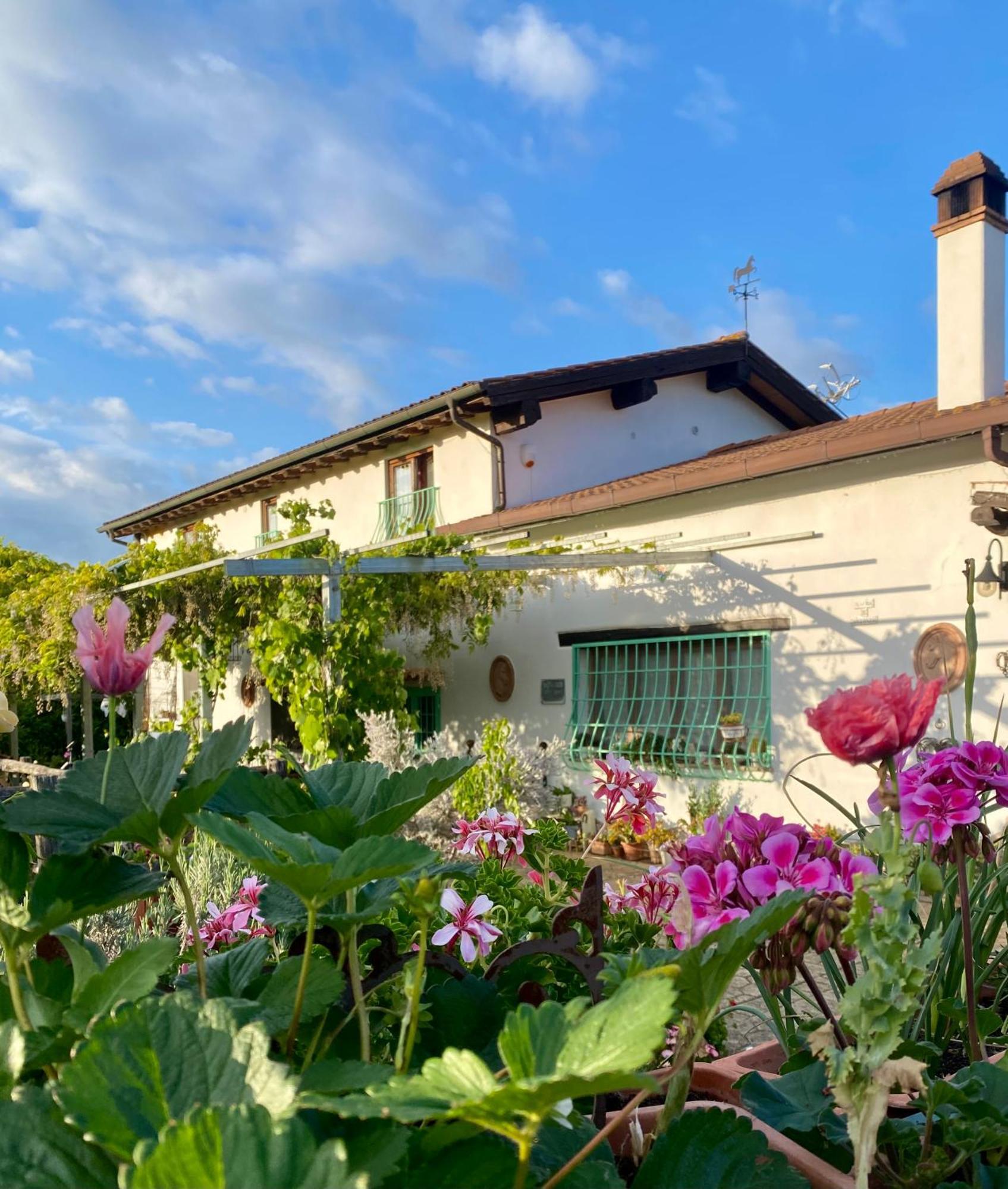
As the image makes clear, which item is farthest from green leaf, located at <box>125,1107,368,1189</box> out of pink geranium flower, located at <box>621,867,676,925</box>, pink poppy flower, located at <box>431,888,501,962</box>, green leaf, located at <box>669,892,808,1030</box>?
pink geranium flower, located at <box>621,867,676,925</box>

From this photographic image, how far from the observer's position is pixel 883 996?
1.82 ft

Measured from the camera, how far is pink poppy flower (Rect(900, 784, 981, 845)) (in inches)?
45.8

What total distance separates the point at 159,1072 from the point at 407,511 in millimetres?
11265

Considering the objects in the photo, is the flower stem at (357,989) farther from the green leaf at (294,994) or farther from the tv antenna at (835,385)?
the tv antenna at (835,385)

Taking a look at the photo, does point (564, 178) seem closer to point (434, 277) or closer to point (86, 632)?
point (434, 277)

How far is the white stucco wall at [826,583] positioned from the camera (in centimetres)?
615

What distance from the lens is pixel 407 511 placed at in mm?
11578

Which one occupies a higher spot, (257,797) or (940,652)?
(940,652)

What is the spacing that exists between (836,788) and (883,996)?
6.57 m

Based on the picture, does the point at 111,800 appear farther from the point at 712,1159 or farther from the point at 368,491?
the point at 368,491

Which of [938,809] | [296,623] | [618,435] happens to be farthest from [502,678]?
[938,809]

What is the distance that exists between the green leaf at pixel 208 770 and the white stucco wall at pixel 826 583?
19.0 ft

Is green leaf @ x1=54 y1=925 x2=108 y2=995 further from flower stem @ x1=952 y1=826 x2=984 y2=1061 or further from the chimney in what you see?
the chimney

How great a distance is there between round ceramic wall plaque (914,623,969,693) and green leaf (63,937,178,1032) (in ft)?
19.8
